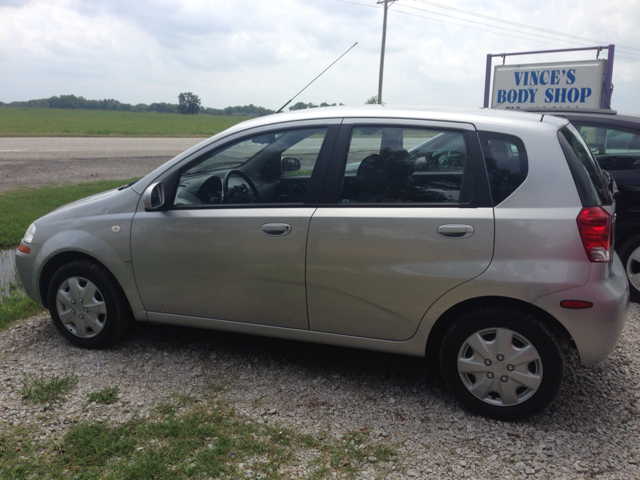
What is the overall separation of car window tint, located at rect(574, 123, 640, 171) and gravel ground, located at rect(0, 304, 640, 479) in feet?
5.63

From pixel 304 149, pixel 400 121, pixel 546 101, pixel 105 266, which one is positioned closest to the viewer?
pixel 400 121

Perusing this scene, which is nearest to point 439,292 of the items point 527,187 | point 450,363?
point 450,363

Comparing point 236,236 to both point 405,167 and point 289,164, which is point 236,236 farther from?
point 405,167

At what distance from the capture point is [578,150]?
3428mm

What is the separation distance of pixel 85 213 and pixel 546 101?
11510 mm

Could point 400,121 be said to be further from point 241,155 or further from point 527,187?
point 241,155

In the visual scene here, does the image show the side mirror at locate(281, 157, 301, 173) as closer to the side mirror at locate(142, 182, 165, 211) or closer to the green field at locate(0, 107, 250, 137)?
the side mirror at locate(142, 182, 165, 211)

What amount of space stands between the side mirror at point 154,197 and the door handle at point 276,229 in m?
0.81

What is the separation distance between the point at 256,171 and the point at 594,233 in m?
2.12

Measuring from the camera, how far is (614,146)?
5570mm

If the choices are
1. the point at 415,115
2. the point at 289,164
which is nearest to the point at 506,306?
the point at 415,115

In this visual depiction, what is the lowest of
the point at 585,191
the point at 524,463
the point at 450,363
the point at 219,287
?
the point at 524,463

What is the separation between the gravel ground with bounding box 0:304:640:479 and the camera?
301 centimetres

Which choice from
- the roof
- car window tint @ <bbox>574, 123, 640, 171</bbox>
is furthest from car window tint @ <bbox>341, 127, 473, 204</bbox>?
car window tint @ <bbox>574, 123, 640, 171</bbox>
